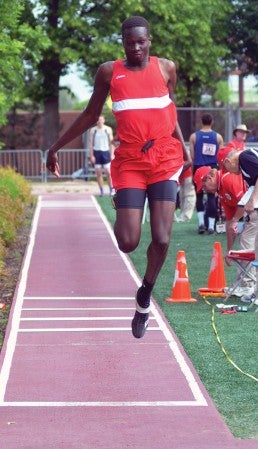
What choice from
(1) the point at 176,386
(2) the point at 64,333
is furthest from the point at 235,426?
(2) the point at 64,333

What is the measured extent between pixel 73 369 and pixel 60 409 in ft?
4.24

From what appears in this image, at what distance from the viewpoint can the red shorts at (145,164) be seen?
7.83 m

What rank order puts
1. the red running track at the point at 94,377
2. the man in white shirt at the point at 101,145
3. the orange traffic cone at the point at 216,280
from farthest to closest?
the man in white shirt at the point at 101,145
the orange traffic cone at the point at 216,280
the red running track at the point at 94,377

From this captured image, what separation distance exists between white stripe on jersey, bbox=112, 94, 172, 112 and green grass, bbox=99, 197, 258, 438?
2083mm

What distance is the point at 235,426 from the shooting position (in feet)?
23.9

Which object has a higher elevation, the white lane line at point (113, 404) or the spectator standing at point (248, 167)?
the spectator standing at point (248, 167)

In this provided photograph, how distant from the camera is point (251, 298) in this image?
12.1m

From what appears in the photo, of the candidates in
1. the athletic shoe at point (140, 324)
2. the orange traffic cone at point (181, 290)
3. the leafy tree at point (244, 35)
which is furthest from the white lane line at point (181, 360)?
the leafy tree at point (244, 35)

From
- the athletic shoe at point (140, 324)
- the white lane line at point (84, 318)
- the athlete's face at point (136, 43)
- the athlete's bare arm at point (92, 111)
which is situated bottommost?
the white lane line at point (84, 318)

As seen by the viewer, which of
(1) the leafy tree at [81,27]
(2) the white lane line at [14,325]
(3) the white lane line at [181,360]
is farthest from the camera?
(1) the leafy tree at [81,27]

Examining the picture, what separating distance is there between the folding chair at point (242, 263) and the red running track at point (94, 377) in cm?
102

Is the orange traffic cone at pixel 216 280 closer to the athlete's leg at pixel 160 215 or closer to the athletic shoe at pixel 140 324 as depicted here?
the athletic shoe at pixel 140 324

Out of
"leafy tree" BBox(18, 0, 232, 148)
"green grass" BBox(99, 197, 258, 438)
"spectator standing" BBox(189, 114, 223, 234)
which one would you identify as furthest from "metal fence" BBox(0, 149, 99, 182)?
"green grass" BBox(99, 197, 258, 438)

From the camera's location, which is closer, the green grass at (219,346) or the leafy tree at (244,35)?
the green grass at (219,346)
